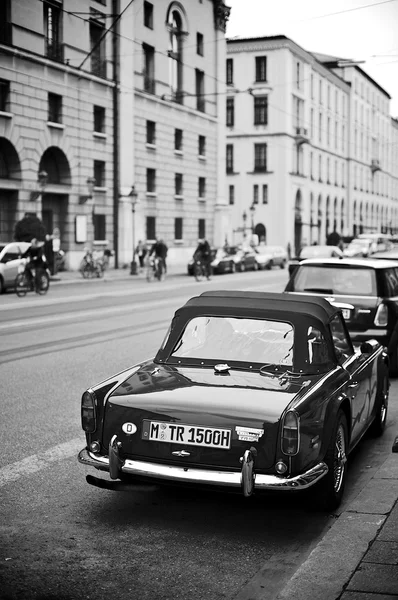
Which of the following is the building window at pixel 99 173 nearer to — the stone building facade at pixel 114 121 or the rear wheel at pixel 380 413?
the stone building facade at pixel 114 121

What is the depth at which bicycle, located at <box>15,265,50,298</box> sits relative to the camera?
2489 cm

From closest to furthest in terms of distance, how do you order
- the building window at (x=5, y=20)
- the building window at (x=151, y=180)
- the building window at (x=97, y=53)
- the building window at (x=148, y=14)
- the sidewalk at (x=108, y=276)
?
the sidewalk at (x=108, y=276)
the building window at (x=5, y=20)
the building window at (x=97, y=53)
the building window at (x=148, y=14)
the building window at (x=151, y=180)

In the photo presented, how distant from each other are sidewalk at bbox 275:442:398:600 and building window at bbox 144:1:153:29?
42.6m

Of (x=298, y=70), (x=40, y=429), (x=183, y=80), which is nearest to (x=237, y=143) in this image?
(x=298, y=70)

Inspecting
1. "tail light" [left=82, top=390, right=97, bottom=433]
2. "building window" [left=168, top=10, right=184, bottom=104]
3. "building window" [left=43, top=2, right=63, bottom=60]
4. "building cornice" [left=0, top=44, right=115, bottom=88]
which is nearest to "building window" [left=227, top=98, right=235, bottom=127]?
"building window" [left=168, top=10, right=184, bottom=104]

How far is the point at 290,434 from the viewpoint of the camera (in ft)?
16.1

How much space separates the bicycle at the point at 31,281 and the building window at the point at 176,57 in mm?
25140

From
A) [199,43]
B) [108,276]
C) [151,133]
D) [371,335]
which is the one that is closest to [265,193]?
[199,43]

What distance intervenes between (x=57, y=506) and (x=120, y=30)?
39.0m

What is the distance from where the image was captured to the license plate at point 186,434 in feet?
16.1

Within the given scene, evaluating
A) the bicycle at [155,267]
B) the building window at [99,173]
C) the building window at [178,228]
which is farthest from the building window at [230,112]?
the bicycle at [155,267]

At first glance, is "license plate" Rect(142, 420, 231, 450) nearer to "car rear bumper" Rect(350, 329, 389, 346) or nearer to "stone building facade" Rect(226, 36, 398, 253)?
"car rear bumper" Rect(350, 329, 389, 346)

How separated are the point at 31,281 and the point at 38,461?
63.6ft

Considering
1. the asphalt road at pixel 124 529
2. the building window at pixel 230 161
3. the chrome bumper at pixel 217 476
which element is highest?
the building window at pixel 230 161
